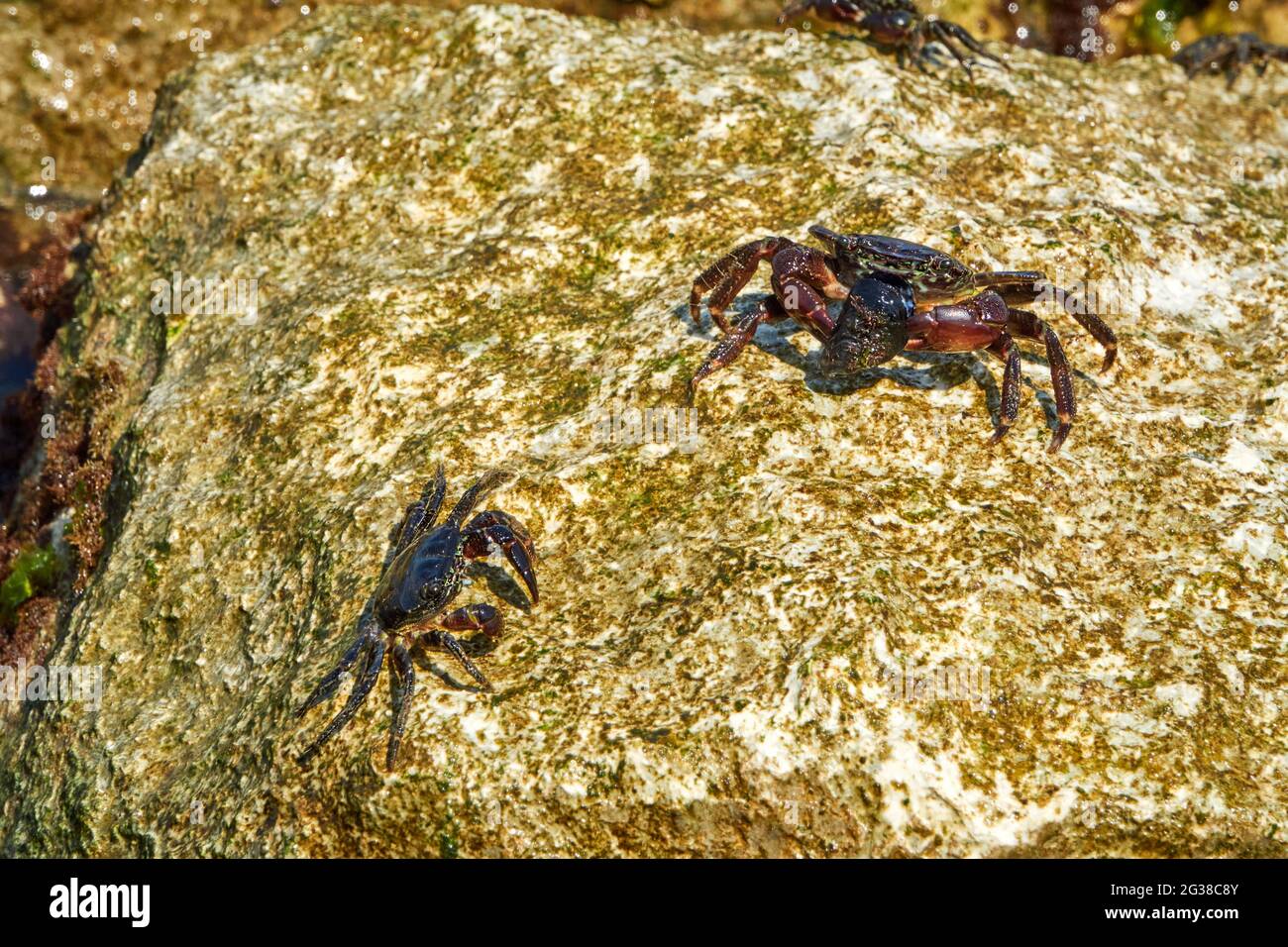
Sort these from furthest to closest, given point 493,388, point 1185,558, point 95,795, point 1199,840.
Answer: point 493,388 < point 95,795 < point 1185,558 < point 1199,840

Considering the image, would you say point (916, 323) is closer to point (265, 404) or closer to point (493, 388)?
point (493, 388)

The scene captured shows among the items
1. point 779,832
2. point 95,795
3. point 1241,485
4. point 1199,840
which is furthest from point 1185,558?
point 95,795

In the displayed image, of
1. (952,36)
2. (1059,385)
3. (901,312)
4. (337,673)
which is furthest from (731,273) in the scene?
(952,36)

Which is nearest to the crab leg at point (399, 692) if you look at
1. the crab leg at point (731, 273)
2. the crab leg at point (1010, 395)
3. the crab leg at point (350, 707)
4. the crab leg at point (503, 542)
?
the crab leg at point (350, 707)

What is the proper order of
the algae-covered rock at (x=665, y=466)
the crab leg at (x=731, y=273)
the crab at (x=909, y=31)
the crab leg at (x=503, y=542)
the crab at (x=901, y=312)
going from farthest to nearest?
the crab at (x=909, y=31), the crab leg at (x=731, y=273), the crab at (x=901, y=312), the crab leg at (x=503, y=542), the algae-covered rock at (x=665, y=466)

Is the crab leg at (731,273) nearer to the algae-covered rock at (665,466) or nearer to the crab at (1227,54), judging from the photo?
the algae-covered rock at (665,466)

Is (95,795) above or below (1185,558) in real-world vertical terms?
below

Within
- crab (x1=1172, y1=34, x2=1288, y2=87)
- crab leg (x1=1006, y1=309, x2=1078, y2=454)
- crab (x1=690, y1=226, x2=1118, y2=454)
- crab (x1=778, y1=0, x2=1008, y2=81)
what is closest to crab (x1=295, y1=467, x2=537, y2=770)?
crab (x1=690, y1=226, x2=1118, y2=454)

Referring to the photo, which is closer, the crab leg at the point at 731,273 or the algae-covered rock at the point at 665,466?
the algae-covered rock at the point at 665,466
